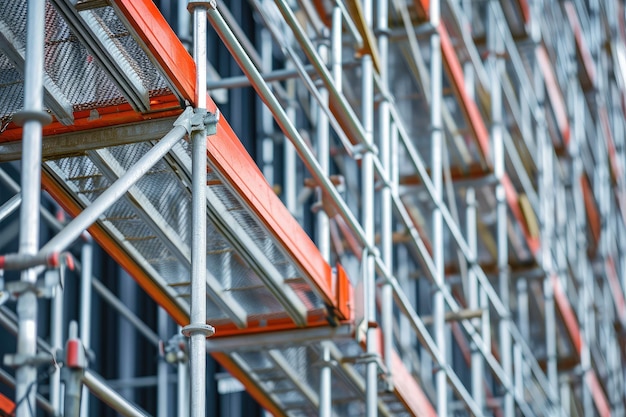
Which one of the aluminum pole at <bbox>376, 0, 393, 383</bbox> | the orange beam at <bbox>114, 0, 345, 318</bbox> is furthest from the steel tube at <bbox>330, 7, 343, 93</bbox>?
the orange beam at <bbox>114, 0, 345, 318</bbox>

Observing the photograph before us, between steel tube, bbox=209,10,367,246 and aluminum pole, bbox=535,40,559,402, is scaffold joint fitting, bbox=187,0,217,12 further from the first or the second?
aluminum pole, bbox=535,40,559,402

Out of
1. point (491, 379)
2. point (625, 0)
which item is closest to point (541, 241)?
point (491, 379)

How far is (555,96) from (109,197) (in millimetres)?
10514

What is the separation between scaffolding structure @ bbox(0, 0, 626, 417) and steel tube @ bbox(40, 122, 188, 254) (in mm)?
10

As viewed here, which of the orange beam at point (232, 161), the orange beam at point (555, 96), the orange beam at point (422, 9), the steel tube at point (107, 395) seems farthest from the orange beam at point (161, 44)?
the orange beam at point (555, 96)

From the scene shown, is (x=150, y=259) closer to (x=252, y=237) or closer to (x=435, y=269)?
(x=252, y=237)

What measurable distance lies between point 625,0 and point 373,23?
12.4 metres

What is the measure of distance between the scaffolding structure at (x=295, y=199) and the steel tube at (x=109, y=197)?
0.01 metres

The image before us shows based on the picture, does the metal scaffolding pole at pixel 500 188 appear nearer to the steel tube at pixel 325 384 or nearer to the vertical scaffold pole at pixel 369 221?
the vertical scaffold pole at pixel 369 221

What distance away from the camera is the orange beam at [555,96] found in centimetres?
1335

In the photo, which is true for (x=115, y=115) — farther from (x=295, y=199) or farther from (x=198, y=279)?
(x=295, y=199)

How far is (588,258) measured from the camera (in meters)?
15.7

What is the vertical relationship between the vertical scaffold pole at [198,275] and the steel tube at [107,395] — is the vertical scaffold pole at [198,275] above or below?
above

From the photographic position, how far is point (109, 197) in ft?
12.8
